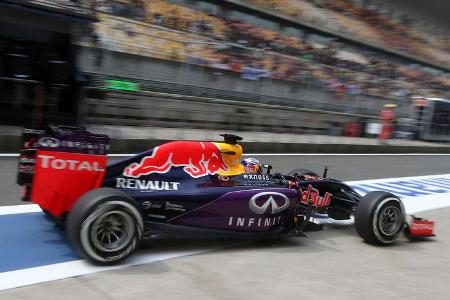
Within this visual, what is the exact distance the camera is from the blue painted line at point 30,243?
4.13 metres

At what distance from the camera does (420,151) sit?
21891mm

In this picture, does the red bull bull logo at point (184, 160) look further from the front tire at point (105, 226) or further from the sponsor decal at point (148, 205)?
the front tire at point (105, 226)

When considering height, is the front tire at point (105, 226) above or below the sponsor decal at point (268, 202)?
below

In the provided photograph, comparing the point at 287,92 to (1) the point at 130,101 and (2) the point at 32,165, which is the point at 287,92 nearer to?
(1) the point at 130,101

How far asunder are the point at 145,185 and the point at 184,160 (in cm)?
49

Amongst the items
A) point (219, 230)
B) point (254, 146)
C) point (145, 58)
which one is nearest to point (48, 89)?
point (145, 58)

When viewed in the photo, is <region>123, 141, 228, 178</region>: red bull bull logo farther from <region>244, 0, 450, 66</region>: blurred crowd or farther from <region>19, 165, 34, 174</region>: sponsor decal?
<region>244, 0, 450, 66</region>: blurred crowd

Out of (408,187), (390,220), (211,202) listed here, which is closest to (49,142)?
(211,202)

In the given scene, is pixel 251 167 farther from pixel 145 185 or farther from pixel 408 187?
pixel 408 187

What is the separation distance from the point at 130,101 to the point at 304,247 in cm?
984

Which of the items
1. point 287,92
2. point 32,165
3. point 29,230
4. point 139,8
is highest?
point 139,8

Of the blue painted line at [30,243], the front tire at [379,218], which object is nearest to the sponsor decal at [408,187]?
the front tire at [379,218]

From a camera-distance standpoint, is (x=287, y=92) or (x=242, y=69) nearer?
(x=242, y=69)

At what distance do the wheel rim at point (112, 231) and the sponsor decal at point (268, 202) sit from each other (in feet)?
4.14
